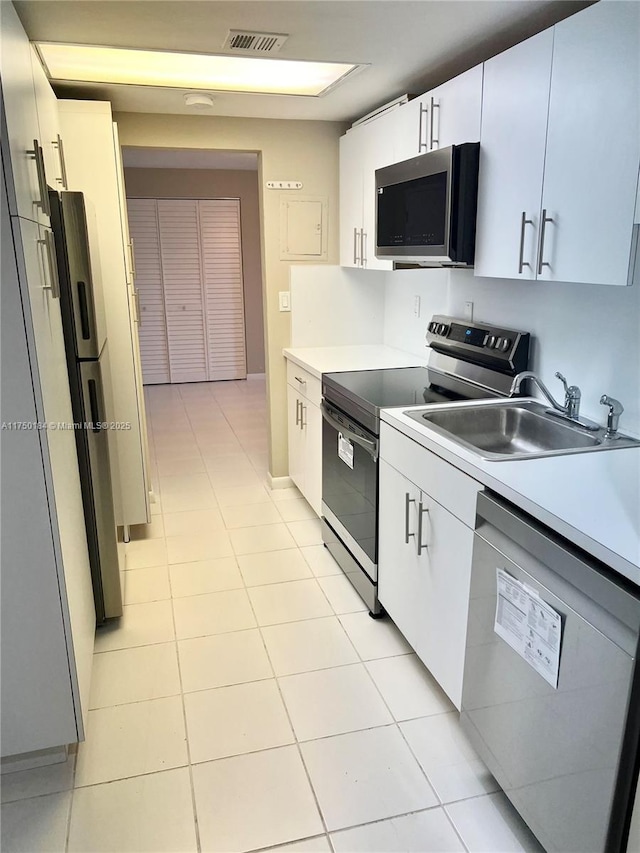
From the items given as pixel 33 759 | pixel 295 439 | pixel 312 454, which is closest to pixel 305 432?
pixel 312 454

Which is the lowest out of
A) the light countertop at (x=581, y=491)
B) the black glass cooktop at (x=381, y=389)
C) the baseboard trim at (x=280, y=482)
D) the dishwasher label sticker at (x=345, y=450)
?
the baseboard trim at (x=280, y=482)

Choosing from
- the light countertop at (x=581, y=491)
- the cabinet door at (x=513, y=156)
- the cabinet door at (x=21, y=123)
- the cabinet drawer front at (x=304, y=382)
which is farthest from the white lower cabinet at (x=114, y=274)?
the light countertop at (x=581, y=491)

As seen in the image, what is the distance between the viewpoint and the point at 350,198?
346cm

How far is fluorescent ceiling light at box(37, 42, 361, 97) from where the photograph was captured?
2.48 metres

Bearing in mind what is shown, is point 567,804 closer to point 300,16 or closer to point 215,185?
point 300,16

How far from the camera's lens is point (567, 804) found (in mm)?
1355

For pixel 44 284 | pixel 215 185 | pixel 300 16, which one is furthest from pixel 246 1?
pixel 215 185

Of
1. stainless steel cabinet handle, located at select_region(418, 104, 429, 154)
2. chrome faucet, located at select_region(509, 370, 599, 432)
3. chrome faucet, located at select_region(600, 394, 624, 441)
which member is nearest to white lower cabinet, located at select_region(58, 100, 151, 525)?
stainless steel cabinet handle, located at select_region(418, 104, 429, 154)

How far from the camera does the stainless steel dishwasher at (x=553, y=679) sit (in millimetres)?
1184

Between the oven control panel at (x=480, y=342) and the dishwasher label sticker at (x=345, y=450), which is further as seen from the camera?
the dishwasher label sticker at (x=345, y=450)

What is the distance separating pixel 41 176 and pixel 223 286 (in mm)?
5372

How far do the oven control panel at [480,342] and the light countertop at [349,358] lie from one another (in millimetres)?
301

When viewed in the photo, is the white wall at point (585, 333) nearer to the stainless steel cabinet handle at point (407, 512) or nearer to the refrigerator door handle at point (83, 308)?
the stainless steel cabinet handle at point (407, 512)

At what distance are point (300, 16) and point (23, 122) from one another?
3.09ft
